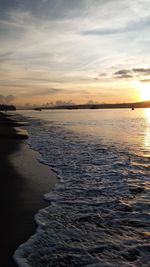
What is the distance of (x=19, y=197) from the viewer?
11.4m

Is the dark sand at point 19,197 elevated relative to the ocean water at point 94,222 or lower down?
elevated

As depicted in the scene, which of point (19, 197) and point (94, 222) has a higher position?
point (19, 197)

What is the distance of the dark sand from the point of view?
7527 mm

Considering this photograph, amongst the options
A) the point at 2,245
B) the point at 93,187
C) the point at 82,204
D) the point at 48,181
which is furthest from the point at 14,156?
the point at 2,245

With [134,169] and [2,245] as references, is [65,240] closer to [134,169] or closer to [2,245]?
[2,245]

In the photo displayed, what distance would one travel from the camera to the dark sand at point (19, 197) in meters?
7.53

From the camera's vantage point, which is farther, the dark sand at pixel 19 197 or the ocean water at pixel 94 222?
the dark sand at pixel 19 197

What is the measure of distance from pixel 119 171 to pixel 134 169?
1.16 m

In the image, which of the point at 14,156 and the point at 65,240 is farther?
the point at 14,156

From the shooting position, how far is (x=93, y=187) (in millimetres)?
13492

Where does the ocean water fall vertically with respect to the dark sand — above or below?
below

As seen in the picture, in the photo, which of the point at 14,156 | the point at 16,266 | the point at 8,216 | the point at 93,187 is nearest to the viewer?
the point at 16,266

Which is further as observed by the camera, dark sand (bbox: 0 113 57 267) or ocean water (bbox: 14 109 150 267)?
dark sand (bbox: 0 113 57 267)

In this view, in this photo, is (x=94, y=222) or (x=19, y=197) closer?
(x=94, y=222)
